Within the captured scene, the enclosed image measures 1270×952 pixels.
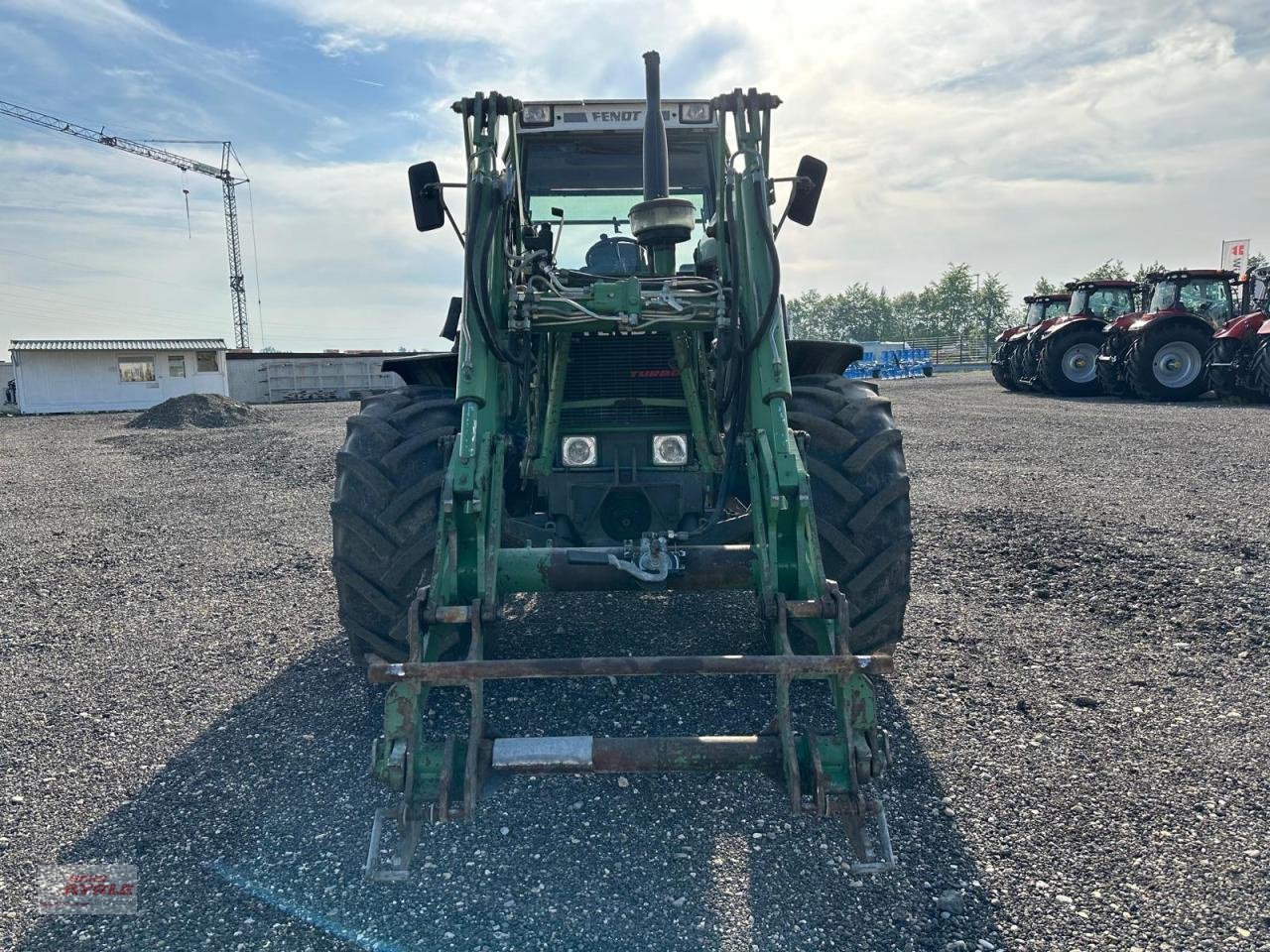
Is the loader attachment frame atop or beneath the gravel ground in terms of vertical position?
atop

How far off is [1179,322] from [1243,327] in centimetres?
141

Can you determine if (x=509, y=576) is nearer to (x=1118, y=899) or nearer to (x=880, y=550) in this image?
(x=880, y=550)

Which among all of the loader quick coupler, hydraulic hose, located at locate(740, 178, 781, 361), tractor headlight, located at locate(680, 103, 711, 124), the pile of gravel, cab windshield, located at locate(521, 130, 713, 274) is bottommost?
the loader quick coupler

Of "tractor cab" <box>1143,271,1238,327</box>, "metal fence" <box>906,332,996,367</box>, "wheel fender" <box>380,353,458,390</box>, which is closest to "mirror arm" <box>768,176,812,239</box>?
"wheel fender" <box>380,353,458,390</box>

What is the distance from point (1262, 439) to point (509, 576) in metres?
13.0

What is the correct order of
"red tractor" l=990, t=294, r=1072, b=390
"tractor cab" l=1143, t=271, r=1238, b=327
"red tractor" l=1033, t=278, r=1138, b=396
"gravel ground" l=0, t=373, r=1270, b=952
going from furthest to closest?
"red tractor" l=990, t=294, r=1072, b=390, "red tractor" l=1033, t=278, r=1138, b=396, "tractor cab" l=1143, t=271, r=1238, b=327, "gravel ground" l=0, t=373, r=1270, b=952

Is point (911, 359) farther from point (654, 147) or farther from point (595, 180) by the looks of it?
point (654, 147)

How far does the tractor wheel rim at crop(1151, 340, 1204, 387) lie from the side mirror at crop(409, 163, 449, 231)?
63.1 feet

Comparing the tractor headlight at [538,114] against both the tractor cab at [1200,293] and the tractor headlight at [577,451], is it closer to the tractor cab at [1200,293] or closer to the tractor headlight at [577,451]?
the tractor headlight at [577,451]

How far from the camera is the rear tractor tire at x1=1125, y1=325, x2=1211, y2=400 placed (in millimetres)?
19188

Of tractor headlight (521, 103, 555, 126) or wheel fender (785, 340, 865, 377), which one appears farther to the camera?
tractor headlight (521, 103, 555, 126)

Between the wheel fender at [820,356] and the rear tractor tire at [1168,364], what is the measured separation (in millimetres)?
17371

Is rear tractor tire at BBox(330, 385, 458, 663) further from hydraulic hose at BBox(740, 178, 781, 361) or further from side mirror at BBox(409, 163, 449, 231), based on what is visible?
hydraulic hose at BBox(740, 178, 781, 361)

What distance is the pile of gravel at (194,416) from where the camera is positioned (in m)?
22.1
